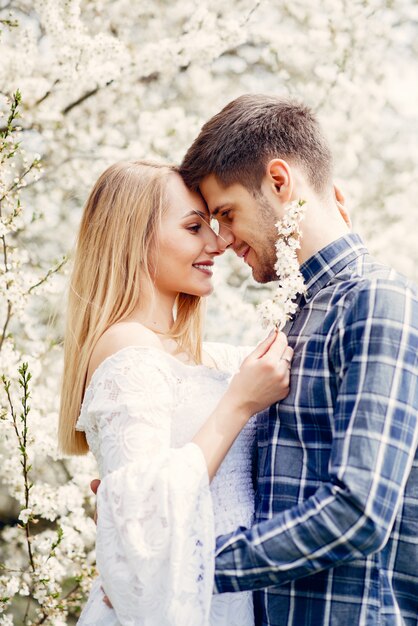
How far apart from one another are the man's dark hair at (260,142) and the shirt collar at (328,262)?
20 centimetres

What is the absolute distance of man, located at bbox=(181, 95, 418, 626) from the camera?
1433 mm

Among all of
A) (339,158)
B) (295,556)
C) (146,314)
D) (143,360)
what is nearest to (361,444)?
(295,556)

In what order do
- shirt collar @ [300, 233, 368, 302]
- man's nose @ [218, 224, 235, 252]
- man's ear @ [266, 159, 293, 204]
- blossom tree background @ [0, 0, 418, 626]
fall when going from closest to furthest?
shirt collar @ [300, 233, 368, 302] → man's ear @ [266, 159, 293, 204] → man's nose @ [218, 224, 235, 252] → blossom tree background @ [0, 0, 418, 626]

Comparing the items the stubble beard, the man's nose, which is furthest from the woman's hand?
the man's nose

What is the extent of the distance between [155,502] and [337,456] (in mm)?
398

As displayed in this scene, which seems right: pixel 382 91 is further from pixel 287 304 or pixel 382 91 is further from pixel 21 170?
pixel 287 304

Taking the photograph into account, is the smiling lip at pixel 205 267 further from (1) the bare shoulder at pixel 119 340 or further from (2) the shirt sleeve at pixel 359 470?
(2) the shirt sleeve at pixel 359 470

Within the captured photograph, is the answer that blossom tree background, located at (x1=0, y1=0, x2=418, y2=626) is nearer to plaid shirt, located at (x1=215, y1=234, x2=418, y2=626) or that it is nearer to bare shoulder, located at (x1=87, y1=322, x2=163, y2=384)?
bare shoulder, located at (x1=87, y1=322, x2=163, y2=384)

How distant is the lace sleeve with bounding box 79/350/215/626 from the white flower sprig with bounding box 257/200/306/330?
35 centimetres

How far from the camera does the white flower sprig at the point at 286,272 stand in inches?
68.7

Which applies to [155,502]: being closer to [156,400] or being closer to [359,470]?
[156,400]

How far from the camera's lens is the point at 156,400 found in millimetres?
1753

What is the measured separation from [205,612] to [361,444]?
48 cm

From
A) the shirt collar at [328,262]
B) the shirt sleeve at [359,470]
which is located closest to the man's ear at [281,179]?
the shirt collar at [328,262]
